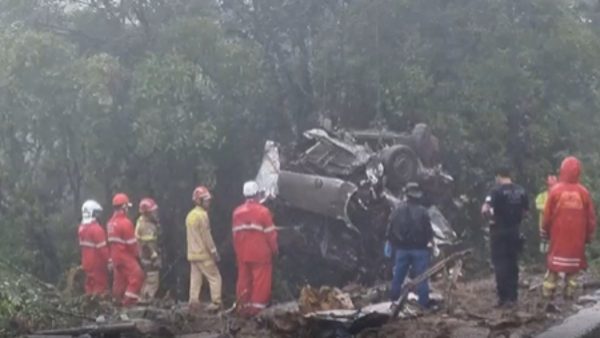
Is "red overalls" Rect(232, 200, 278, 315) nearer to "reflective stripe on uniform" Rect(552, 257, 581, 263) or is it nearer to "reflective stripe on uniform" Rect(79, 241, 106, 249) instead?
"reflective stripe on uniform" Rect(79, 241, 106, 249)

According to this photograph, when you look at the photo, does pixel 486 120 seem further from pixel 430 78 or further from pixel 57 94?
pixel 57 94

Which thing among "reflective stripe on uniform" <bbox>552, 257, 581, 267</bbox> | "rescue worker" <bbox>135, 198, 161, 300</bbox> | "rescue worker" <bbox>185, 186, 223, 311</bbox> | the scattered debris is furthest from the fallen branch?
"rescue worker" <bbox>135, 198, 161, 300</bbox>

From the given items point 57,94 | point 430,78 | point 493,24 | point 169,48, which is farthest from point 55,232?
point 493,24

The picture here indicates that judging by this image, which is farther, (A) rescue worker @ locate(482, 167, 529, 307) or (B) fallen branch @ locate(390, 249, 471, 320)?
(A) rescue worker @ locate(482, 167, 529, 307)

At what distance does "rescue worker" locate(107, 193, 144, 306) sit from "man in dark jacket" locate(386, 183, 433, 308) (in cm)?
399

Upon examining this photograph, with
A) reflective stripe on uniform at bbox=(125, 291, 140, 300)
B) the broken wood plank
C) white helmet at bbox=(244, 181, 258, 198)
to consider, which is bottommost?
reflective stripe on uniform at bbox=(125, 291, 140, 300)

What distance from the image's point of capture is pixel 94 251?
15.0 metres

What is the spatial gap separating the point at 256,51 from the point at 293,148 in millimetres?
2141

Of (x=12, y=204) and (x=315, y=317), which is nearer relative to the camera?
(x=315, y=317)

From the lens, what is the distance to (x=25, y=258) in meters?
17.5

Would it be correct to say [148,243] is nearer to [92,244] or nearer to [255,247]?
[92,244]

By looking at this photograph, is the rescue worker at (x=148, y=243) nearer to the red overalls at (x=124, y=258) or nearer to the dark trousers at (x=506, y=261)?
the red overalls at (x=124, y=258)

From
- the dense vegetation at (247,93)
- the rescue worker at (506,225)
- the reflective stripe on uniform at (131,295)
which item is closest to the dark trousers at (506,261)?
the rescue worker at (506,225)

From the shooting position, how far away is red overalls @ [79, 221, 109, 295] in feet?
49.0
